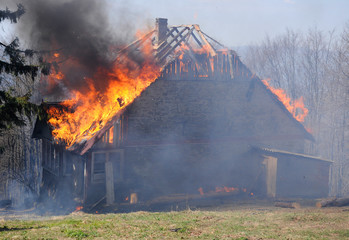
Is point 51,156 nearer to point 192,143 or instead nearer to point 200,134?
point 192,143

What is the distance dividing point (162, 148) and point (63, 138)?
17.8 feet

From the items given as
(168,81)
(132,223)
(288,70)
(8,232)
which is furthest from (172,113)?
(288,70)

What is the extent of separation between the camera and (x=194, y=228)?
1156 cm

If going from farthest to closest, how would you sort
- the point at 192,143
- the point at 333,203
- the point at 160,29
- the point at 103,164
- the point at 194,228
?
the point at 160,29
the point at 192,143
the point at 103,164
the point at 333,203
the point at 194,228

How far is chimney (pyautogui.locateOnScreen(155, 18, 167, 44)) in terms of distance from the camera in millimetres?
25531

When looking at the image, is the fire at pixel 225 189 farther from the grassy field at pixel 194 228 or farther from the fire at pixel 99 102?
the grassy field at pixel 194 228

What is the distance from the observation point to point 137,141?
65.8 ft

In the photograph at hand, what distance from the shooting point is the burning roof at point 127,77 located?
19.6 meters

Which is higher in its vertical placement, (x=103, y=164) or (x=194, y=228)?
(x=103, y=164)

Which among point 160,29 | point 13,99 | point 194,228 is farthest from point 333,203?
point 160,29

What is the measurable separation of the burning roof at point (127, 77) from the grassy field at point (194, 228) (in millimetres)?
6461

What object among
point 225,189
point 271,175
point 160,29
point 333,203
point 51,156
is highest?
point 160,29

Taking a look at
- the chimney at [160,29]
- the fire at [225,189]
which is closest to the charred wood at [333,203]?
the fire at [225,189]

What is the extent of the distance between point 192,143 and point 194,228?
32.8 ft
